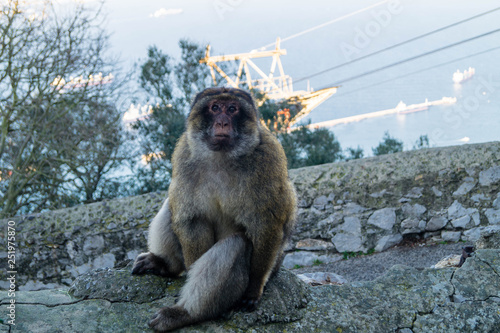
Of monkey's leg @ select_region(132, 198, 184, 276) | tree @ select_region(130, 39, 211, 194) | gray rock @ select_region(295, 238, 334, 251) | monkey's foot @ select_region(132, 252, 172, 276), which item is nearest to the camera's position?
monkey's leg @ select_region(132, 198, 184, 276)

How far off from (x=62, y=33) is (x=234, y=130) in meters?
7.82

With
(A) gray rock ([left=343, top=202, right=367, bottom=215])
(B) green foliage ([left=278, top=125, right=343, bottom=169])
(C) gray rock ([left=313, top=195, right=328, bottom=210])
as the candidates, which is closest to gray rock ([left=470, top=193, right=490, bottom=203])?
A: (A) gray rock ([left=343, top=202, right=367, bottom=215])

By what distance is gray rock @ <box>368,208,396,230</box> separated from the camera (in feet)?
20.0

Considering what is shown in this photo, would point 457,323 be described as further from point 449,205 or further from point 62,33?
point 62,33

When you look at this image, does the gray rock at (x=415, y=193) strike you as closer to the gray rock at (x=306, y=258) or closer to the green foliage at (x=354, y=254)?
the green foliage at (x=354, y=254)

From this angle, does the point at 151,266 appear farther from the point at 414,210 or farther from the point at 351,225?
the point at 414,210

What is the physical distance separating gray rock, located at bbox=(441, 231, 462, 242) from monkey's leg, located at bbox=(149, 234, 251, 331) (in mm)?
4195

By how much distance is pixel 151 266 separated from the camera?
319 centimetres

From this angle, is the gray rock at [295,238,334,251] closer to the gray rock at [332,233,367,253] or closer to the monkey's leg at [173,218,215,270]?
the gray rock at [332,233,367,253]

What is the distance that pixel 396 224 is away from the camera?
6102 millimetres

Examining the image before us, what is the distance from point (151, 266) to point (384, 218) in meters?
3.78

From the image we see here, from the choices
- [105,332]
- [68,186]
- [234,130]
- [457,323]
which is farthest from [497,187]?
[68,186]

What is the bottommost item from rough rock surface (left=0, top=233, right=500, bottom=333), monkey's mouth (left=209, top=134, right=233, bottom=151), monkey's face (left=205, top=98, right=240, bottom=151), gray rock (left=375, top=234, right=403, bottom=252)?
gray rock (left=375, top=234, right=403, bottom=252)

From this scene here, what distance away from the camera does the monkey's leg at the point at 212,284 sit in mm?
2633
